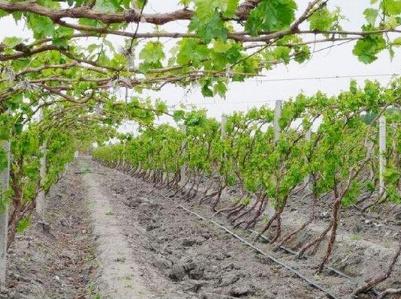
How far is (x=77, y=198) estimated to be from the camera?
60.2 feet

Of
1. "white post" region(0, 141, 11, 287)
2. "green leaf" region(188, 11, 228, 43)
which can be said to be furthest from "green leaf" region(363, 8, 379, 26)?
"white post" region(0, 141, 11, 287)

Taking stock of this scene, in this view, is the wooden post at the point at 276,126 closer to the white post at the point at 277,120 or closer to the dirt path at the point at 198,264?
the white post at the point at 277,120

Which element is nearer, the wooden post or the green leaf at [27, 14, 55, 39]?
the green leaf at [27, 14, 55, 39]

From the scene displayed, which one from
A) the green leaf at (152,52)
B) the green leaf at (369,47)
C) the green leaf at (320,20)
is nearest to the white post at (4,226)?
the green leaf at (152,52)

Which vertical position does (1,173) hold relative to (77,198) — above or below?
above

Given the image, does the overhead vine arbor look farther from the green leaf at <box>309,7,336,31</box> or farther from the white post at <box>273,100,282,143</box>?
the white post at <box>273,100,282,143</box>

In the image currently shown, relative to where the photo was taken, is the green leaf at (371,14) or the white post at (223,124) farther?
the white post at (223,124)

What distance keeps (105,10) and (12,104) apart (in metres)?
3.95

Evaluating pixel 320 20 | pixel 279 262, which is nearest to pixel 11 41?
pixel 320 20

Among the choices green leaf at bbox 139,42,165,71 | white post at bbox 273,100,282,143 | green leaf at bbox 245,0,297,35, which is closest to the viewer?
green leaf at bbox 245,0,297,35

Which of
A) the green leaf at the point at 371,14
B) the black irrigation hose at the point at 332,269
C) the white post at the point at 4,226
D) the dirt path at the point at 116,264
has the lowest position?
the black irrigation hose at the point at 332,269

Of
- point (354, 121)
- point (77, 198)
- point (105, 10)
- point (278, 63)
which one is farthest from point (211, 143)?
point (105, 10)

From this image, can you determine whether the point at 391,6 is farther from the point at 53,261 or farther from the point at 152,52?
the point at 53,261

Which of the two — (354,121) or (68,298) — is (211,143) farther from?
(68,298)
